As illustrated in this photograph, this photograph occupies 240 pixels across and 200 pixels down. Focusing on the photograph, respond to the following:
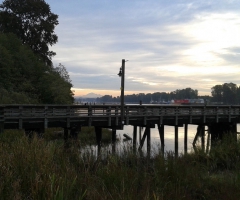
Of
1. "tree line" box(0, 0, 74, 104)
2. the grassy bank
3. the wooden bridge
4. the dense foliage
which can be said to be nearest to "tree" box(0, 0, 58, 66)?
"tree line" box(0, 0, 74, 104)

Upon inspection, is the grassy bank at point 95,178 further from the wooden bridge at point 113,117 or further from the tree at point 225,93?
the tree at point 225,93

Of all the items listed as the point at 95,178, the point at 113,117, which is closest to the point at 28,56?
the point at 113,117

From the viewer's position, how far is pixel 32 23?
44.6 metres

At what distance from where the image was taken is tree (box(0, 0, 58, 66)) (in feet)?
143

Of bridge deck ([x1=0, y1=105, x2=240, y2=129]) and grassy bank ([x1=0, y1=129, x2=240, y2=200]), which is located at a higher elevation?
bridge deck ([x1=0, y1=105, x2=240, y2=129])

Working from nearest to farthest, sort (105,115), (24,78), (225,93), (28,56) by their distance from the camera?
(105,115), (24,78), (28,56), (225,93)

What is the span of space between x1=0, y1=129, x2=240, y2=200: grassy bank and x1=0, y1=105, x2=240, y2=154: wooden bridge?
425cm

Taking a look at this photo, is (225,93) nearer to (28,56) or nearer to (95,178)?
(28,56)

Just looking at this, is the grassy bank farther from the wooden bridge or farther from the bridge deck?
the bridge deck

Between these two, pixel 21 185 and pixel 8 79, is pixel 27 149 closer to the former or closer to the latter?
pixel 21 185

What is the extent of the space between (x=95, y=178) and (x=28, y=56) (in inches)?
1428

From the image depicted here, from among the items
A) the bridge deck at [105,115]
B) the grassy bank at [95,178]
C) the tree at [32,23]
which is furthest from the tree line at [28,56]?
the grassy bank at [95,178]

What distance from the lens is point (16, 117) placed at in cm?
1597

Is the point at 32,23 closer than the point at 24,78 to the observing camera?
No
